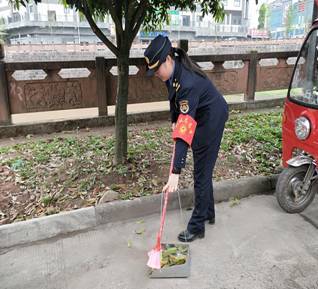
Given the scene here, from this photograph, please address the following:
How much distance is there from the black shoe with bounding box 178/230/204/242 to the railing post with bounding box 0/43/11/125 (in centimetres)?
392

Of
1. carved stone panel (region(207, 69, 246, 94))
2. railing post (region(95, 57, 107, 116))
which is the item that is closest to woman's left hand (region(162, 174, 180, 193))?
railing post (region(95, 57, 107, 116))

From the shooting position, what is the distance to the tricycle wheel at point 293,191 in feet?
10.9

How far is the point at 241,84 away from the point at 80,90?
11.5 ft

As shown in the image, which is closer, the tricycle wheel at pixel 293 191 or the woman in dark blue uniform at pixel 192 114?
the woman in dark blue uniform at pixel 192 114

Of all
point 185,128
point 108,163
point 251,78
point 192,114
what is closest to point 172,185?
point 185,128

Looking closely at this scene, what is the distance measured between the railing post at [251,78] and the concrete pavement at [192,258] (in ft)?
14.6

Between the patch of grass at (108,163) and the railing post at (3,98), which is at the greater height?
the railing post at (3,98)

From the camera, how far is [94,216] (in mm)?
3242

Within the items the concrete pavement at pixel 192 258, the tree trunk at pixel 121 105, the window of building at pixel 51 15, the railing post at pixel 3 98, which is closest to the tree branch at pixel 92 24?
the tree trunk at pixel 121 105

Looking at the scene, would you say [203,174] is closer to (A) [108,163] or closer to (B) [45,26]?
(A) [108,163]

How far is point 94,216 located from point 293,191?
78.0 inches

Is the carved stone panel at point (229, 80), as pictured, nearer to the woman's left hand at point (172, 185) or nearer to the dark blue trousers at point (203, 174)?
the dark blue trousers at point (203, 174)

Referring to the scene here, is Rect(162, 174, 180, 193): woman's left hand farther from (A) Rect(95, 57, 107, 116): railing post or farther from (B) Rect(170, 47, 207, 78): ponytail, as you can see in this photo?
(A) Rect(95, 57, 107, 116): railing post

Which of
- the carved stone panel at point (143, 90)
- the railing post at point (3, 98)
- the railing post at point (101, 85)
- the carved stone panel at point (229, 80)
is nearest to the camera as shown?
the railing post at point (3, 98)
